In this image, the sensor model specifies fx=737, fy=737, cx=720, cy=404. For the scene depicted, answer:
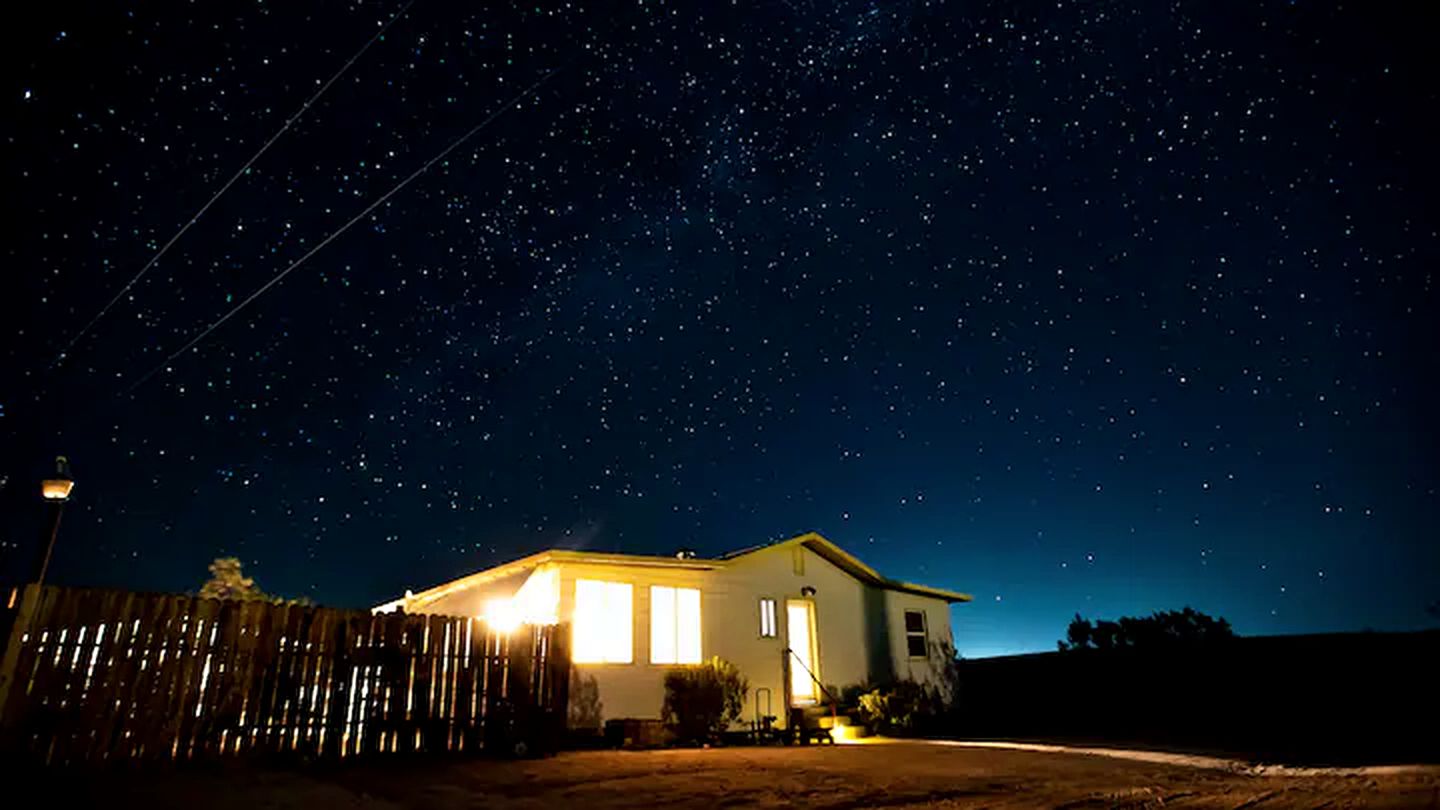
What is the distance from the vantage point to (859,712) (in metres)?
16.3

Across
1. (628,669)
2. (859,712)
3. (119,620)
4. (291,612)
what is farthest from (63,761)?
(859,712)

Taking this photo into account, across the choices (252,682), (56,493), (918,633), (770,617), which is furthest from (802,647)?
(56,493)

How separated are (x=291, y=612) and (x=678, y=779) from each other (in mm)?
4726

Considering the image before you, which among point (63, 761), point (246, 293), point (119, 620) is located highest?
point (246, 293)

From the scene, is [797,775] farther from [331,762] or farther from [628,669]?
[628,669]

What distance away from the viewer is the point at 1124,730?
18031 mm

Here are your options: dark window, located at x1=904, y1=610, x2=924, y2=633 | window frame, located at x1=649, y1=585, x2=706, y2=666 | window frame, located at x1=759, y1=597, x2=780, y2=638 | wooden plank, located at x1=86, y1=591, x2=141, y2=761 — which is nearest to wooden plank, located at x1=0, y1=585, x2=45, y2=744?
wooden plank, located at x1=86, y1=591, x2=141, y2=761

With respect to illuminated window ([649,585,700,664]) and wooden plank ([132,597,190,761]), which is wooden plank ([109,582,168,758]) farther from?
illuminated window ([649,585,700,664])

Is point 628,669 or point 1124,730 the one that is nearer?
point 628,669

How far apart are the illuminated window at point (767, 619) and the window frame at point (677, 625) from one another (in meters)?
1.57

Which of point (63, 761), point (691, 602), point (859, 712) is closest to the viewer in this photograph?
point (63, 761)

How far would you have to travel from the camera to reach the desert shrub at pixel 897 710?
16.3 metres

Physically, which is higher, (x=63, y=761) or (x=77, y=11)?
(x=77, y=11)

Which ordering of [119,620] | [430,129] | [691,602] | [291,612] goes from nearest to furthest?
[119,620]
[291,612]
[430,129]
[691,602]
